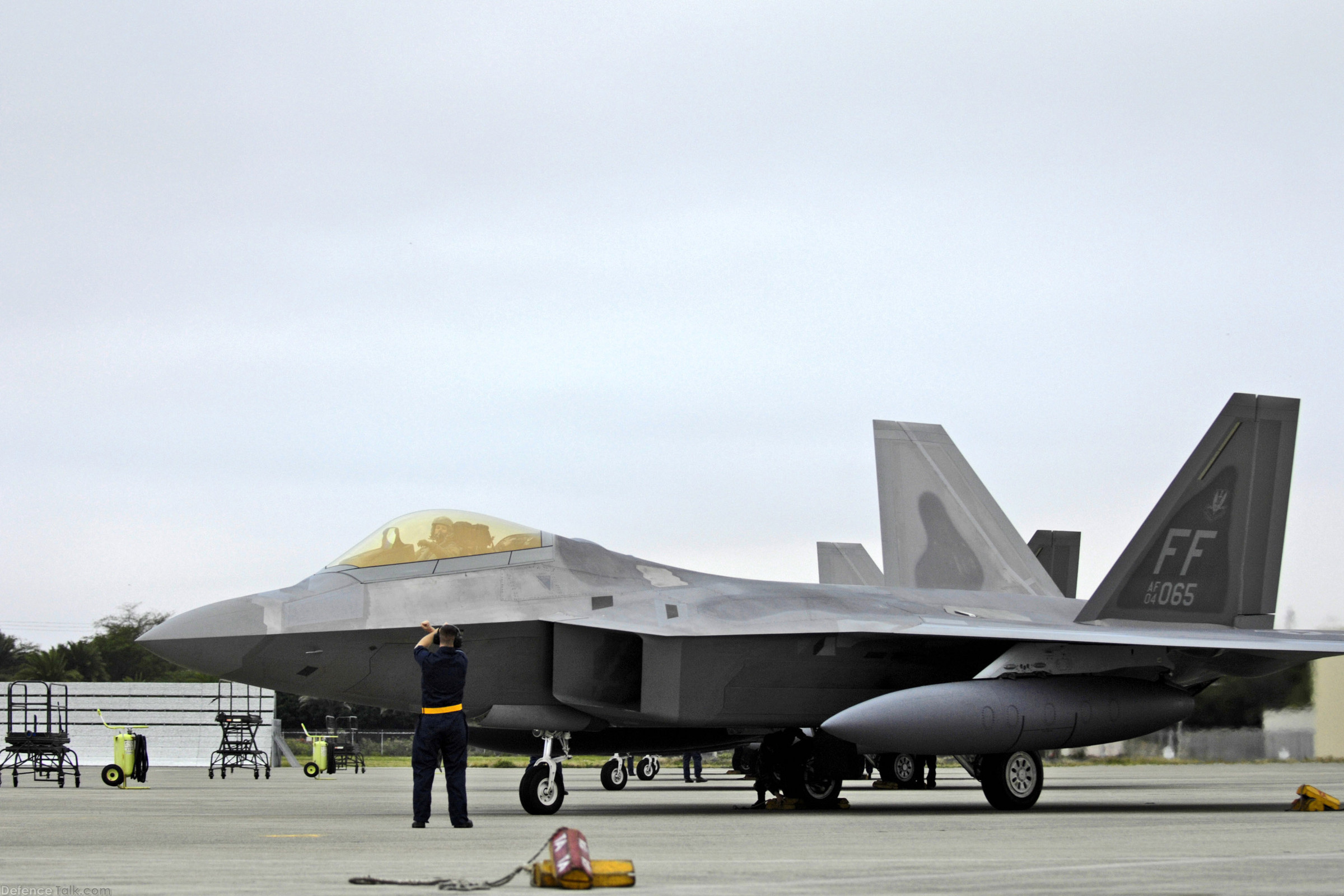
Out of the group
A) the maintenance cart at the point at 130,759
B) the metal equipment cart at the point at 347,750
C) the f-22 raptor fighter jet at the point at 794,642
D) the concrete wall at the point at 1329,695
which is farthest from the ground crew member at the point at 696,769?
the f-22 raptor fighter jet at the point at 794,642

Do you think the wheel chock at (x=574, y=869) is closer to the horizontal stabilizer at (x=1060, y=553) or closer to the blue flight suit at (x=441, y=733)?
the blue flight suit at (x=441, y=733)

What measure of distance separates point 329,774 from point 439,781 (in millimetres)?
6175

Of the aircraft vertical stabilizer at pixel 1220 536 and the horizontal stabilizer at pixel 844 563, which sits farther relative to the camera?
the horizontal stabilizer at pixel 844 563

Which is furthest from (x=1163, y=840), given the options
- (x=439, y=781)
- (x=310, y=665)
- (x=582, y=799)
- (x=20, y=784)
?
Answer: (x=20, y=784)

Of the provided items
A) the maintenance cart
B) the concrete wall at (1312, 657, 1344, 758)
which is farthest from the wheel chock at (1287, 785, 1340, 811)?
the maintenance cart

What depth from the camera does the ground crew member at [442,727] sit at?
9375 millimetres

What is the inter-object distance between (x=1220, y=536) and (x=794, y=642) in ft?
17.3

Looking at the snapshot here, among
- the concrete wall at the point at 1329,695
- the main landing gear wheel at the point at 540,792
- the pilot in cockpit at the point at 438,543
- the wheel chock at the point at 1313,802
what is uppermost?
the pilot in cockpit at the point at 438,543

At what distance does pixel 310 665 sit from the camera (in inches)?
457

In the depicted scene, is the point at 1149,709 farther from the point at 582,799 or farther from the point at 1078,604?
the point at 582,799

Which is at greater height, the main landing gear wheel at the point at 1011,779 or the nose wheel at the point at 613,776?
the main landing gear wheel at the point at 1011,779

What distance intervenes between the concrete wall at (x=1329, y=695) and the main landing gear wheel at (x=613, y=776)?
12.8 meters

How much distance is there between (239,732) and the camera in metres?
29.8

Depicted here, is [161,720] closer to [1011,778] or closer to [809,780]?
[809,780]
